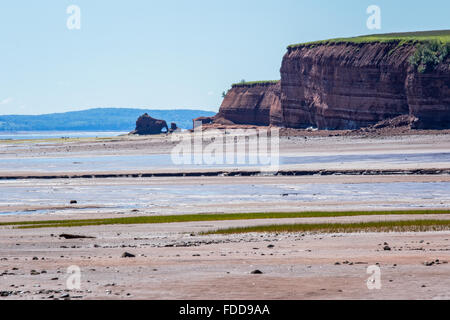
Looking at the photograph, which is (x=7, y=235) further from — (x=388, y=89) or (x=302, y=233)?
(x=388, y=89)

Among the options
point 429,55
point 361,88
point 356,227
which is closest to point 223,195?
point 356,227

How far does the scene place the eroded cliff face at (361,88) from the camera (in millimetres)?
79188

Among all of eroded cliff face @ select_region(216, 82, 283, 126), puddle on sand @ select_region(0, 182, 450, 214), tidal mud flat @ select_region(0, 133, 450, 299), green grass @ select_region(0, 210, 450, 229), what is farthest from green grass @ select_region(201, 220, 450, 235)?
eroded cliff face @ select_region(216, 82, 283, 126)

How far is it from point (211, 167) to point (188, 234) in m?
34.6

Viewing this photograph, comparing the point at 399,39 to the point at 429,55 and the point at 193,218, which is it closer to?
the point at 429,55

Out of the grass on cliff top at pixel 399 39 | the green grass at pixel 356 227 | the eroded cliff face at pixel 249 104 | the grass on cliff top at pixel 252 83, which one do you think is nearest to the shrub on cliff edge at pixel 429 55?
the grass on cliff top at pixel 399 39

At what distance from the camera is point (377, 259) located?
14.9 meters

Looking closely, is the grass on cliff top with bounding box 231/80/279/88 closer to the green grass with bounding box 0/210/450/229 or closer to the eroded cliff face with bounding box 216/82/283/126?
the eroded cliff face with bounding box 216/82/283/126

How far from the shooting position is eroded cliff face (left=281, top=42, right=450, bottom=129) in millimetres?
79188

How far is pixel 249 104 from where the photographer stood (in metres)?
156

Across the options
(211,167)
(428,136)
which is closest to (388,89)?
(428,136)

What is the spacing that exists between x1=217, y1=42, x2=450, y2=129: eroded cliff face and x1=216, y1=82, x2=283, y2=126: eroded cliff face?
105 feet

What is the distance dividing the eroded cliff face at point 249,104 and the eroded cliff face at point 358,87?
1259 inches

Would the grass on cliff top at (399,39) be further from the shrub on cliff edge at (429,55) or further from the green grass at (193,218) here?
the green grass at (193,218)
